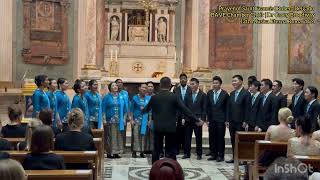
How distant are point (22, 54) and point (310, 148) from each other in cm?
1307

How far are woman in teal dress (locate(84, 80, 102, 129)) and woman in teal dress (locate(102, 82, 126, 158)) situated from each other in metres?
0.20

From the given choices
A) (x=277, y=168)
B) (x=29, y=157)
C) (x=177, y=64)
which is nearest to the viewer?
(x=277, y=168)

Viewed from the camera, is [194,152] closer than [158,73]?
Yes

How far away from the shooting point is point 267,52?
685 inches

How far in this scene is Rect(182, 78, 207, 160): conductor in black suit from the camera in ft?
34.0

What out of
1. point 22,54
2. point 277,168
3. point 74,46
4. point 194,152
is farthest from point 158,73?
point 277,168

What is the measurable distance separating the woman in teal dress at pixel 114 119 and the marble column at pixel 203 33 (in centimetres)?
537

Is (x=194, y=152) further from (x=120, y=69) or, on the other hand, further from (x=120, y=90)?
(x=120, y=69)

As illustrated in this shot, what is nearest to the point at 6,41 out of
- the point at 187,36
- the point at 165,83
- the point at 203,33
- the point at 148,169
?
the point at 187,36

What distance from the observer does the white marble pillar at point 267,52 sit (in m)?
17.3

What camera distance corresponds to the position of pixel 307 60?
1708 centimetres

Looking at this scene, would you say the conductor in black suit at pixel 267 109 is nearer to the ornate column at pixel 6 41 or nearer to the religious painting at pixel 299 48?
the religious painting at pixel 299 48

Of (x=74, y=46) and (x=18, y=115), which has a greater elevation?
(x=74, y=46)

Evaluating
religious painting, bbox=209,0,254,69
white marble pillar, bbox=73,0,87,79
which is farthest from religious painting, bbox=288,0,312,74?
white marble pillar, bbox=73,0,87,79
